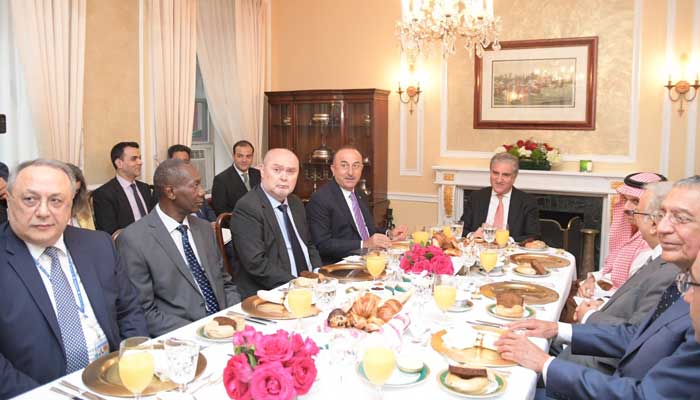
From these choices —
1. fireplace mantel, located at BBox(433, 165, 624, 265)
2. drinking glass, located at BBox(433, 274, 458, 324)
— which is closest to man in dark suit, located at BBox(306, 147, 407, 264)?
drinking glass, located at BBox(433, 274, 458, 324)

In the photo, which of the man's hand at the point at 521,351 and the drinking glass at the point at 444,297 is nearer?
the man's hand at the point at 521,351

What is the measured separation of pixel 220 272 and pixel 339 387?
4.50ft

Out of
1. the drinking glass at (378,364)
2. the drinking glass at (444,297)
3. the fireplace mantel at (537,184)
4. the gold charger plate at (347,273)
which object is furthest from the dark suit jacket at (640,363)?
the fireplace mantel at (537,184)

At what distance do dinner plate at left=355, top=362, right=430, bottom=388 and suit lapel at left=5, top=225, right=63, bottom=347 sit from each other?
3.53 ft

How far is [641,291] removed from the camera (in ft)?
8.02

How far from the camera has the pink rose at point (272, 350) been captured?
1.42m

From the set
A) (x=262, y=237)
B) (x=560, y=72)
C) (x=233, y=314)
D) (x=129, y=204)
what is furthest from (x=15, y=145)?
(x=560, y=72)

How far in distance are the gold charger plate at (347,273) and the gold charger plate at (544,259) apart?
0.97m

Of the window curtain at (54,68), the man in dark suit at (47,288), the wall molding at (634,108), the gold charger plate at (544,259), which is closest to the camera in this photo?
the man in dark suit at (47,288)

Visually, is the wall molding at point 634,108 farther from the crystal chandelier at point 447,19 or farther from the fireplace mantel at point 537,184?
the crystal chandelier at point 447,19

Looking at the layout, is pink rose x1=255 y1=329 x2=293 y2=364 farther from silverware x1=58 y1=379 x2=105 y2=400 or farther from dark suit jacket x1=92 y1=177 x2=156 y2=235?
dark suit jacket x1=92 y1=177 x2=156 y2=235

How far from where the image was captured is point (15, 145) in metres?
4.54

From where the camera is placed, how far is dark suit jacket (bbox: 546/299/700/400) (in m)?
1.54

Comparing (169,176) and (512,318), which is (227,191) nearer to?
(169,176)
